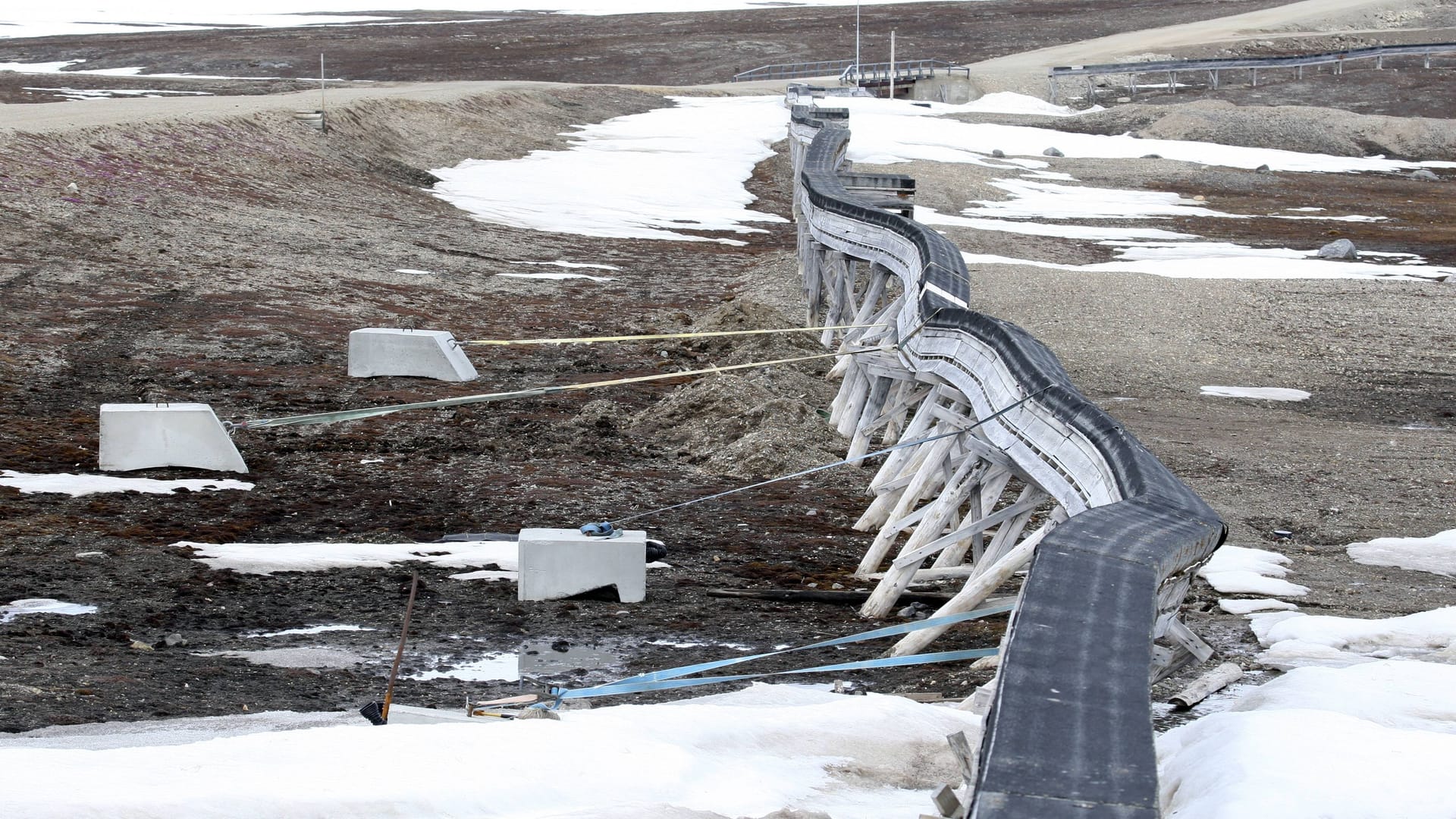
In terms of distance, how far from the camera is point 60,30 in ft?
244

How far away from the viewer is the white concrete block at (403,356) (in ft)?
49.1

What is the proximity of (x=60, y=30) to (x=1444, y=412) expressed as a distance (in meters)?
73.6

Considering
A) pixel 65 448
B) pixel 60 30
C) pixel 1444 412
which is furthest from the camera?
pixel 60 30

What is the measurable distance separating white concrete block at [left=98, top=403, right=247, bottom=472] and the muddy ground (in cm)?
16

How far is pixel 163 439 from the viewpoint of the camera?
37.6 feet

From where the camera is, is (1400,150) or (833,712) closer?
(833,712)

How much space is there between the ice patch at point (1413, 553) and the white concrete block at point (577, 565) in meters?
4.68

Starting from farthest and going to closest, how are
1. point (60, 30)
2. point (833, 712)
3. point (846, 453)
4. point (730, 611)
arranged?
point (60, 30), point (846, 453), point (730, 611), point (833, 712)

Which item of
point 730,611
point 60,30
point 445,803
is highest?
point 60,30

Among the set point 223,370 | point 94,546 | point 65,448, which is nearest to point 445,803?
point 94,546

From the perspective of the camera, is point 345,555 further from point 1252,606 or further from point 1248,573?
point 1248,573

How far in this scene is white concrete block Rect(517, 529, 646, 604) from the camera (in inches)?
357

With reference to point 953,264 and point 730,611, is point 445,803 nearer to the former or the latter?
point 730,611

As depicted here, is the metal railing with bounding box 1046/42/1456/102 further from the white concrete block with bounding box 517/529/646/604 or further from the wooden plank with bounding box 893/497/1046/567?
the wooden plank with bounding box 893/497/1046/567
